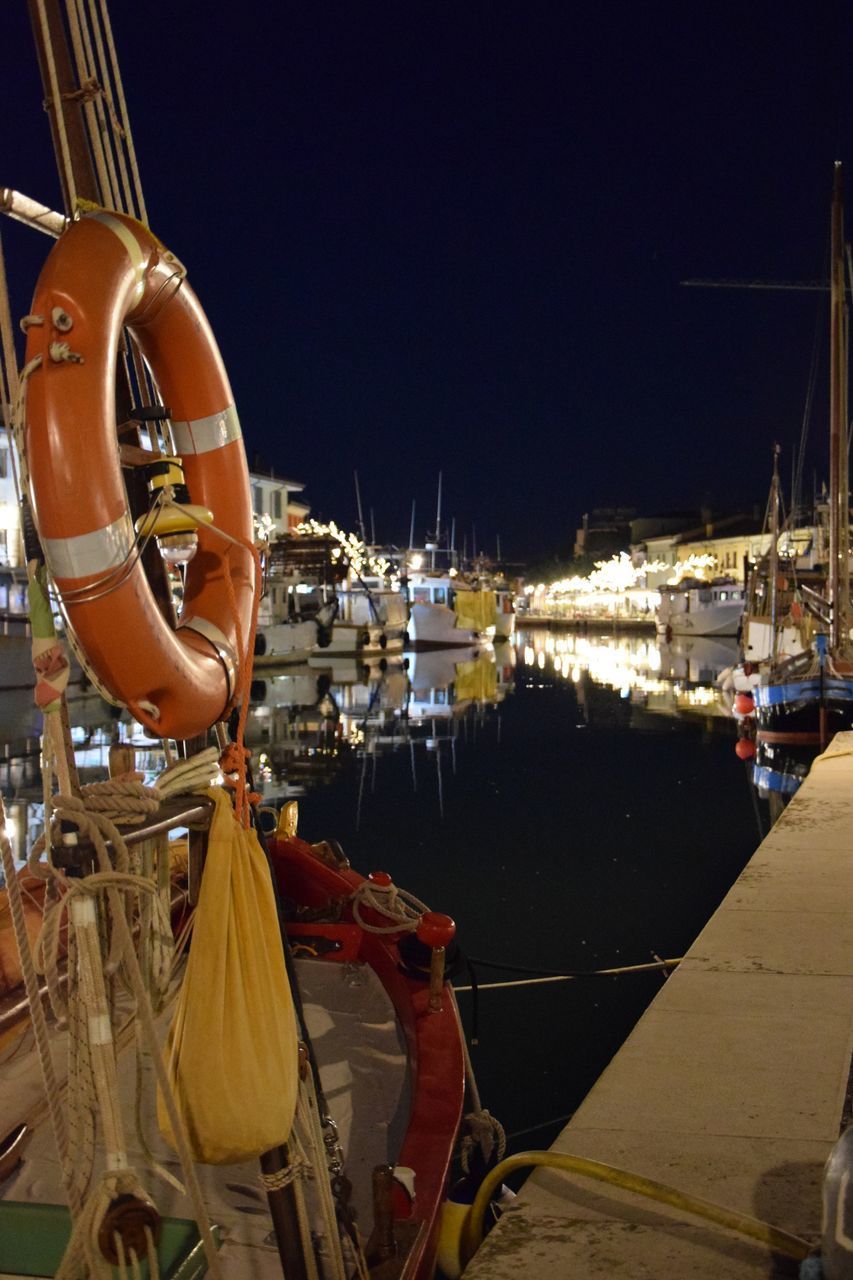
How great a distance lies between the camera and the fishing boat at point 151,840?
268 centimetres

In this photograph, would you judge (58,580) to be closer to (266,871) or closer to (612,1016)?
(266,871)

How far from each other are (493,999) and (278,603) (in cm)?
3750

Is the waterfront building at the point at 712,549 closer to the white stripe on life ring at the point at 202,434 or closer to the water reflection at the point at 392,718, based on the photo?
the water reflection at the point at 392,718

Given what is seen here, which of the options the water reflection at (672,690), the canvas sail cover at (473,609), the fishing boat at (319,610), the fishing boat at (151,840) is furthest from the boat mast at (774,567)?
the canvas sail cover at (473,609)

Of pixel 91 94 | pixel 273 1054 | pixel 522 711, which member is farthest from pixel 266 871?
pixel 522 711

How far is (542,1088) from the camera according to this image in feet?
21.3

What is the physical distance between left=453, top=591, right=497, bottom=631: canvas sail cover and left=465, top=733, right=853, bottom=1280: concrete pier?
58.1 meters

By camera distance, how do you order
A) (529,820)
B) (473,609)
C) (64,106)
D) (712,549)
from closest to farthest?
(64,106) < (529,820) < (473,609) < (712,549)

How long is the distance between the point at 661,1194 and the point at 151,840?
180 cm

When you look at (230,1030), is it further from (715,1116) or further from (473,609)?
(473,609)

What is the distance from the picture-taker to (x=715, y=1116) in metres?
3.72

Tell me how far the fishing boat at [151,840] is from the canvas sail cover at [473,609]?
59.7m

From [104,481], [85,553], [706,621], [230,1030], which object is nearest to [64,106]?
[104,481]

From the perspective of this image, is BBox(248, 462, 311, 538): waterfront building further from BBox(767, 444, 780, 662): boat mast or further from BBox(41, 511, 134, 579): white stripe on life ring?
BBox(41, 511, 134, 579): white stripe on life ring
